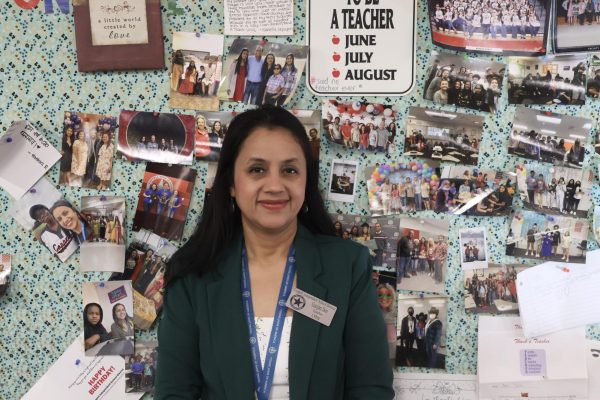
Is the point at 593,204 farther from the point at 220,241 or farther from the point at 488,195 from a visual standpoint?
the point at 220,241

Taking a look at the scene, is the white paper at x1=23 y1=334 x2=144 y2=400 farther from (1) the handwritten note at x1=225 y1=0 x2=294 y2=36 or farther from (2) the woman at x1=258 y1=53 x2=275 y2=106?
(1) the handwritten note at x1=225 y1=0 x2=294 y2=36

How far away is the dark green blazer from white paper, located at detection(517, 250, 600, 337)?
393 mm

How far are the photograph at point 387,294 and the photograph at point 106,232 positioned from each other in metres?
0.63

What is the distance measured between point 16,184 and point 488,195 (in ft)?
3.80

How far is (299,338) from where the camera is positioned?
1053 millimetres

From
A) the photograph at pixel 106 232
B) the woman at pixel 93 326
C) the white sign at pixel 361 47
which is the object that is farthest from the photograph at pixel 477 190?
the woman at pixel 93 326

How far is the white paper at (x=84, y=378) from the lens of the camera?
1.27 meters

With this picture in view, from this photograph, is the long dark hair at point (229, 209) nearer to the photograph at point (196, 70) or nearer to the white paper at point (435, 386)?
the photograph at point (196, 70)

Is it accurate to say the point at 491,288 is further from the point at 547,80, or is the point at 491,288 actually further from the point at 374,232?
the point at 547,80

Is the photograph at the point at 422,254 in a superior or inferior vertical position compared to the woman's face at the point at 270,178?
inferior

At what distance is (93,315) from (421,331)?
2.67ft

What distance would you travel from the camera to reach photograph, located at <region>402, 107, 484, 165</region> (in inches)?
47.7

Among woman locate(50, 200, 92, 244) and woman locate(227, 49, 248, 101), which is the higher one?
woman locate(227, 49, 248, 101)

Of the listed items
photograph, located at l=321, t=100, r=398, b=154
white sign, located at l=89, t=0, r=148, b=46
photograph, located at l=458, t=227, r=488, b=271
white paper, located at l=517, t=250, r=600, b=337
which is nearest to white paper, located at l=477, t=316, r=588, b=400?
white paper, located at l=517, t=250, r=600, b=337
